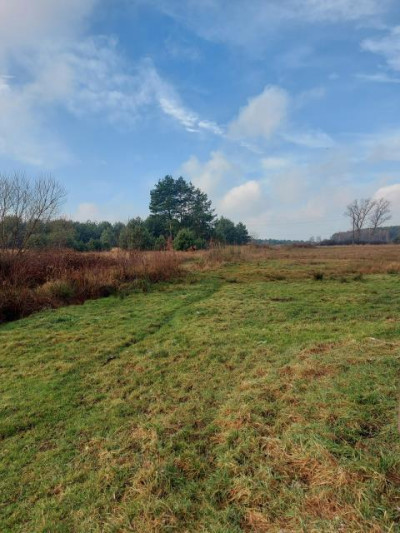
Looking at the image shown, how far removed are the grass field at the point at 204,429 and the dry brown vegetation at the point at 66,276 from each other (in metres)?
2.65

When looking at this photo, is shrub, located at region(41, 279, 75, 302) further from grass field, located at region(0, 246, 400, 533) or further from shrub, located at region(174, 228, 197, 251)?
shrub, located at region(174, 228, 197, 251)

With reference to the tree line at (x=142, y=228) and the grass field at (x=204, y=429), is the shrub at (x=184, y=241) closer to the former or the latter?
the tree line at (x=142, y=228)

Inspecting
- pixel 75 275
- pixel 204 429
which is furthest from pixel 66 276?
pixel 204 429

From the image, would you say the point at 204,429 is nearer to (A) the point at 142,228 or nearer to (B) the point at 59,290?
(B) the point at 59,290

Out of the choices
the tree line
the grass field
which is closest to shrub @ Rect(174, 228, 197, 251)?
the tree line

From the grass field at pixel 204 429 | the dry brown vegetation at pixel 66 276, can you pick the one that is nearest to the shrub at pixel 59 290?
the dry brown vegetation at pixel 66 276

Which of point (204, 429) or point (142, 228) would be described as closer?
point (204, 429)

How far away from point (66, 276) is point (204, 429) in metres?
9.05

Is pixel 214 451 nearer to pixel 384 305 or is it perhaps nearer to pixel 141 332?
pixel 141 332

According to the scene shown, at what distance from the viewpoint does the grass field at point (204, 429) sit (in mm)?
1941

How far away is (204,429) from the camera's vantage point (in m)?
2.92

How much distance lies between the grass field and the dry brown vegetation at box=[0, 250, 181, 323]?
265 centimetres

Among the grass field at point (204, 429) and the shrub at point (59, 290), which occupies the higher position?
the shrub at point (59, 290)

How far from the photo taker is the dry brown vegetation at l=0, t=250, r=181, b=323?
8.67 meters
